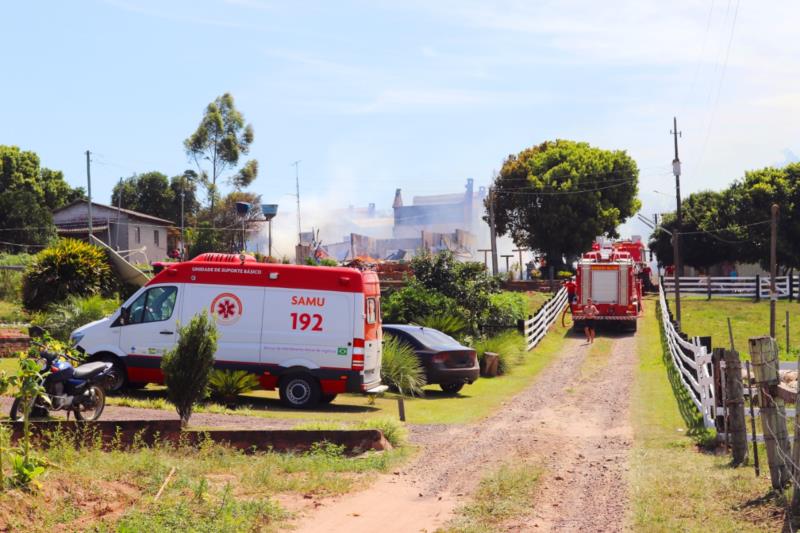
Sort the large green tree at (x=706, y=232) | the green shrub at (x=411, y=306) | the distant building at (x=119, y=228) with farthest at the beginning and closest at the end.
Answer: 1. the large green tree at (x=706, y=232)
2. the distant building at (x=119, y=228)
3. the green shrub at (x=411, y=306)

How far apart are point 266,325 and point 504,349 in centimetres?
1034

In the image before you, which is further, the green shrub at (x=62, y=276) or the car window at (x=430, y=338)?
the green shrub at (x=62, y=276)

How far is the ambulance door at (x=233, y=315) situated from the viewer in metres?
17.6

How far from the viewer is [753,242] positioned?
69.9m

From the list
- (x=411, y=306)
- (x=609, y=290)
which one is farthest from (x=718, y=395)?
(x=609, y=290)

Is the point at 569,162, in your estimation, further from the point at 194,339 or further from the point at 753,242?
the point at 194,339

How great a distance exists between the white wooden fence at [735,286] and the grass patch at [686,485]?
40915 mm

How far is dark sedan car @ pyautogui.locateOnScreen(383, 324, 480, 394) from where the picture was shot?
813 inches

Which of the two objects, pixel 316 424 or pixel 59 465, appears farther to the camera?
pixel 316 424

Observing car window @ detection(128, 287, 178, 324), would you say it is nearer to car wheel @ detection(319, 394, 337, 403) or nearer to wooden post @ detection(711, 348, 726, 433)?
car wheel @ detection(319, 394, 337, 403)

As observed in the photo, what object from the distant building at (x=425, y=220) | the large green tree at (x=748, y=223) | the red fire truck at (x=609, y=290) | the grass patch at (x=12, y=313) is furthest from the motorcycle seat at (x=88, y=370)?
the distant building at (x=425, y=220)

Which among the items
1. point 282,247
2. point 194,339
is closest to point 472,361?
point 194,339

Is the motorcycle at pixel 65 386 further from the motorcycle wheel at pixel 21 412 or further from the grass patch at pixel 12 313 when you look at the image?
the grass patch at pixel 12 313

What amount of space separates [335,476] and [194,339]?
3.11 metres
